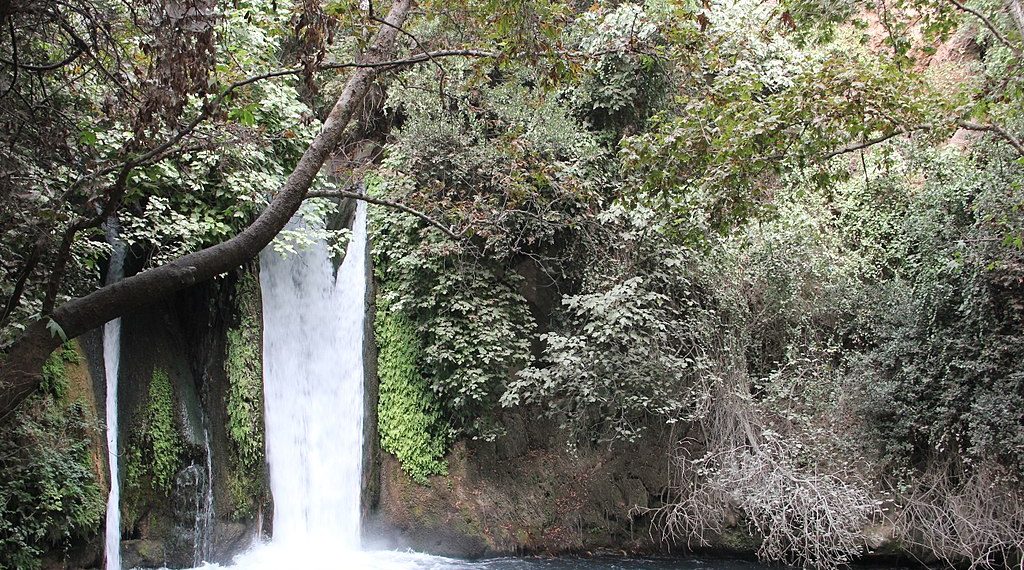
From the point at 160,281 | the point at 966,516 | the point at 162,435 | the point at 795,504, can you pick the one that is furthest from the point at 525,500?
the point at 160,281

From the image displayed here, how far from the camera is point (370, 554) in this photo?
35.5 ft

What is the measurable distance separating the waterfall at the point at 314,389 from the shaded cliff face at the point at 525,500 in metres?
0.66

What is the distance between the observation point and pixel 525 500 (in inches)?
453

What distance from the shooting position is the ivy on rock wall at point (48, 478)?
646 centimetres

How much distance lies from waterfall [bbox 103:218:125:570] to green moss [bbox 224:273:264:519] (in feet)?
5.13

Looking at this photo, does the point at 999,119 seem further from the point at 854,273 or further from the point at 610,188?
the point at 610,188

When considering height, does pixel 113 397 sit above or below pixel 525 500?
above

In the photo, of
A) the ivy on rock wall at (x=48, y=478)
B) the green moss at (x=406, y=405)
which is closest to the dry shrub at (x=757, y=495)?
the green moss at (x=406, y=405)

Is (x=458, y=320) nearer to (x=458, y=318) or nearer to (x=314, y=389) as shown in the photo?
(x=458, y=318)

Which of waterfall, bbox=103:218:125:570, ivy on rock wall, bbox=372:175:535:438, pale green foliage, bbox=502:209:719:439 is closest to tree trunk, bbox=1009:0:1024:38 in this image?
pale green foliage, bbox=502:209:719:439

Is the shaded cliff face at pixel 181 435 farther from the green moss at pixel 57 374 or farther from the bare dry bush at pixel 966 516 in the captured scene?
the bare dry bush at pixel 966 516

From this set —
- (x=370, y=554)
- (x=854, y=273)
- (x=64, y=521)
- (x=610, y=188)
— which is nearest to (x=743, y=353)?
(x=854, y=273)

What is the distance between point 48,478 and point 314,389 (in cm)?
502

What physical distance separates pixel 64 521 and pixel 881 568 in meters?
9.34
